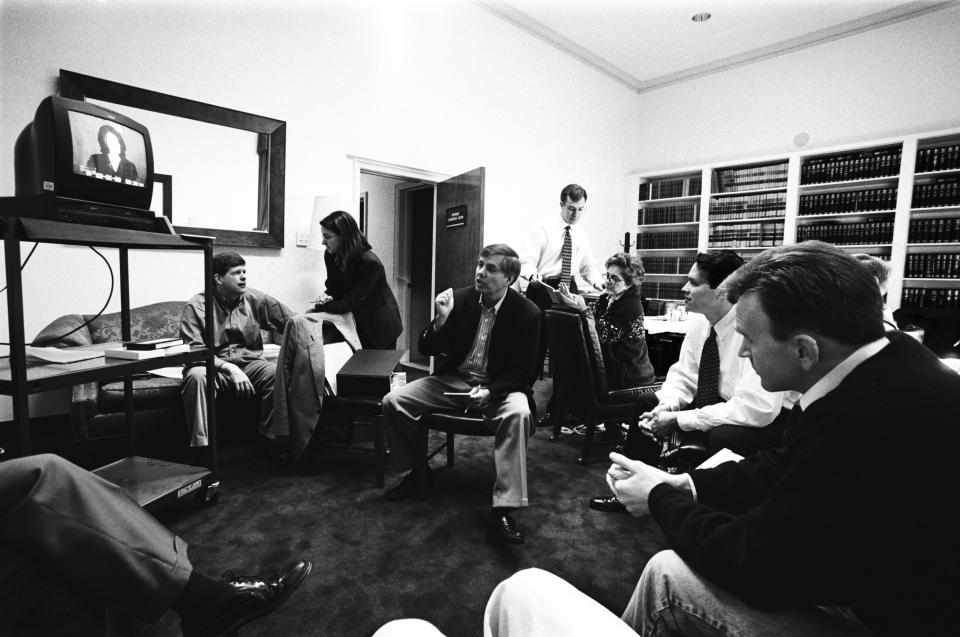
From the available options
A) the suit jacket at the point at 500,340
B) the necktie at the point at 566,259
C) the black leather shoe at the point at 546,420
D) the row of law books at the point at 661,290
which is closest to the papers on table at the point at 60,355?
the suit jacket at the point at 500,340

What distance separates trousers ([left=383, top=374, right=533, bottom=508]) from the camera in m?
2.06

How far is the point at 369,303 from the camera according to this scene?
336 centimetres

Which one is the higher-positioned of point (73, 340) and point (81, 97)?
point (81, 97)

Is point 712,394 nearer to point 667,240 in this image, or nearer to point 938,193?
point 938,193

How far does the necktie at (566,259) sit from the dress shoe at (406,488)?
8.84 ft

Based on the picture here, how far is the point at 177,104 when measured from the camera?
3195 millimetres

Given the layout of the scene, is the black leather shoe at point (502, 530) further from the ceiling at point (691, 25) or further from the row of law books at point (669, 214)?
the row of law books at point (669, 214)

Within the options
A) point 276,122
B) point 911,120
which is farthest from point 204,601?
point 911,120

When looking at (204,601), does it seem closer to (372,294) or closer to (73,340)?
(73,340)

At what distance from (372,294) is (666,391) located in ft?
6.64

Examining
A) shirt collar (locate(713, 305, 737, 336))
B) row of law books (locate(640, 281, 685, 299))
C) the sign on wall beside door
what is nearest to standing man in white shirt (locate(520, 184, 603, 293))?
the sign on wall beside door

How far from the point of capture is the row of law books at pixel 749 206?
5512 millimetres

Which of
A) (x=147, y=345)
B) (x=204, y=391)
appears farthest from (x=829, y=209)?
(x=147, y=345)

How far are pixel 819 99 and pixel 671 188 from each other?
172 centimetres
